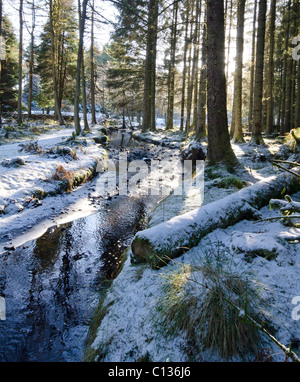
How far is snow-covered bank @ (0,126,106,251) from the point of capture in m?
4.91

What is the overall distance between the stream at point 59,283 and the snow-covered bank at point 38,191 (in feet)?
1.39

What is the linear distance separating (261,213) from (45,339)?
3437mm

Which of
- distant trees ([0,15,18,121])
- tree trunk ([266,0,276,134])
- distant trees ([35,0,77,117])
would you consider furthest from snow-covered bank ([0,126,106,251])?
distant trees ([35,0,77,117])

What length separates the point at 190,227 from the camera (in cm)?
316

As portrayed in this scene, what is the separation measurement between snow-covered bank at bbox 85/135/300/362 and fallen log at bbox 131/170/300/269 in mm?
111

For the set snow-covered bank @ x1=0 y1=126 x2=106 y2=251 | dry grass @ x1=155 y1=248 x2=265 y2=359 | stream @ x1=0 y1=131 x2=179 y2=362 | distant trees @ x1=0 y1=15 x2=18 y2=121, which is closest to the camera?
dry grass @ x1=155 y1=248 x2=265 y2=359

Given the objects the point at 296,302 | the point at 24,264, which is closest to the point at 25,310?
the point at 24,264

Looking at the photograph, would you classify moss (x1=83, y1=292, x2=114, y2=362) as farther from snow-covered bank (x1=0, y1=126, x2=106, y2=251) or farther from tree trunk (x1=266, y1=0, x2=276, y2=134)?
tree trunk (x1=266, y1=0, x2=276, y2=134)

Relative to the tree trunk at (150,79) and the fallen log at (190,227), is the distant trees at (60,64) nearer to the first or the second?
the tree trunk at (150,79)

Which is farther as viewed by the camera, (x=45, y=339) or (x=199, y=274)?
(x=45, y=339)

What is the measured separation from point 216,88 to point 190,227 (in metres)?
4.44

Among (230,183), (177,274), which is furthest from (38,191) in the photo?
(177,274)
